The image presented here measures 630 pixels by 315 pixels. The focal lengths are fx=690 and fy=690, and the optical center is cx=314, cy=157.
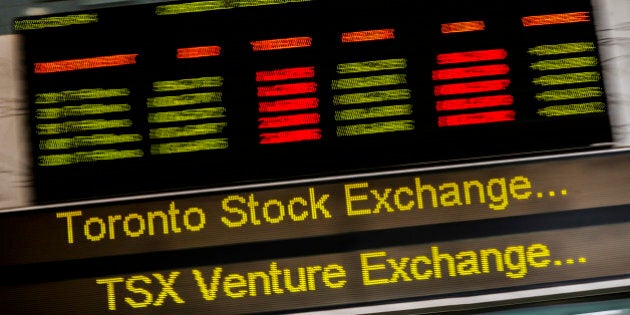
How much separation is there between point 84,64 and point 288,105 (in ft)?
2.78

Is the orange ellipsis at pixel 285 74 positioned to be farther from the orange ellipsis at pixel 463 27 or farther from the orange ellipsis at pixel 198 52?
the orange ellipsis at pixel 463 27

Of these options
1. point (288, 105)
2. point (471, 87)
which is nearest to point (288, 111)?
point (288, 105)

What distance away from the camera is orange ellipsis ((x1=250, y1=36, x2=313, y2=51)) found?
110 inches

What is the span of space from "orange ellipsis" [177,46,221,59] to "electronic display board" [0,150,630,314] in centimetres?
55

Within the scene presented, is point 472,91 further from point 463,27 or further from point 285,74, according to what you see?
point 285,74

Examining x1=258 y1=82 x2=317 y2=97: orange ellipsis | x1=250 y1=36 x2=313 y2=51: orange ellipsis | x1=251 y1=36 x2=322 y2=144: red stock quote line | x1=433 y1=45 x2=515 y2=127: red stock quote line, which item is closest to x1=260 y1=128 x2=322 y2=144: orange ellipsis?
x1=251 y1=36 x2=322 y2=144: red stock quote line

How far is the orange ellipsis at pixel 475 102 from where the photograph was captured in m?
2.77

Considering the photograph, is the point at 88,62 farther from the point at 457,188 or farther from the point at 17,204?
the point at 457,188

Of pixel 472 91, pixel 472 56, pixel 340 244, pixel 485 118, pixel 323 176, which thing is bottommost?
pixel 340 244

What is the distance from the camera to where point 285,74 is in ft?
9.12

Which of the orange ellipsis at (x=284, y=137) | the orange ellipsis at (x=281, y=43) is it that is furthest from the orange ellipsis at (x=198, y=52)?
the orange ellipsis at (x=284, y=137)

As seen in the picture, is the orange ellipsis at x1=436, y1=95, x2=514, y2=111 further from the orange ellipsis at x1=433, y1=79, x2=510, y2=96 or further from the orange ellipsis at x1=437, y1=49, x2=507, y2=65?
the orange ellipsis at x1=437, y1=49, x2=507, y2=65

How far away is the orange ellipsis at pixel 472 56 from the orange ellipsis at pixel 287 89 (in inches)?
20.8

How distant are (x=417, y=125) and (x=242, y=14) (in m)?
0.84
